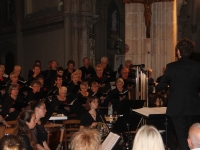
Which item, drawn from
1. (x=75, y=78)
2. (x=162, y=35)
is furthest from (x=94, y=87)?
(x=162, y=35)

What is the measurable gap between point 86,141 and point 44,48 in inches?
524

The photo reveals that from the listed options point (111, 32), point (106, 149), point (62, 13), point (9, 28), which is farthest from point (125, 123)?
point (111, 32)

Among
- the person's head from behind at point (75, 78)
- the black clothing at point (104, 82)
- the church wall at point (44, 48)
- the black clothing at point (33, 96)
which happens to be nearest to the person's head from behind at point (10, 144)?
the black clothing at point (33, 96)

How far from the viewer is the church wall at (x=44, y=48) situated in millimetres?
15992

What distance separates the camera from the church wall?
15992 millimetres

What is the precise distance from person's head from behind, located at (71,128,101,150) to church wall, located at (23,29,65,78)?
39.4ft

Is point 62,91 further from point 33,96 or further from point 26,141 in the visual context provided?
point 26,141

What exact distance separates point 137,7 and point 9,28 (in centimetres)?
987

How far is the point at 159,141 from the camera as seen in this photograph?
3518 mm

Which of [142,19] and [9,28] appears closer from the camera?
[142,19]

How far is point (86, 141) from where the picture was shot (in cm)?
375

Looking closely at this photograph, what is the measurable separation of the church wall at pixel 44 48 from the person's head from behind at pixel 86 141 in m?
12.0

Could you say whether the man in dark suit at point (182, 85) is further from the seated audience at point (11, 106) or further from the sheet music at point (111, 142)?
the seated audience at point (11, 106)

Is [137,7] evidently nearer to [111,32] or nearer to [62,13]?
[62,13]
